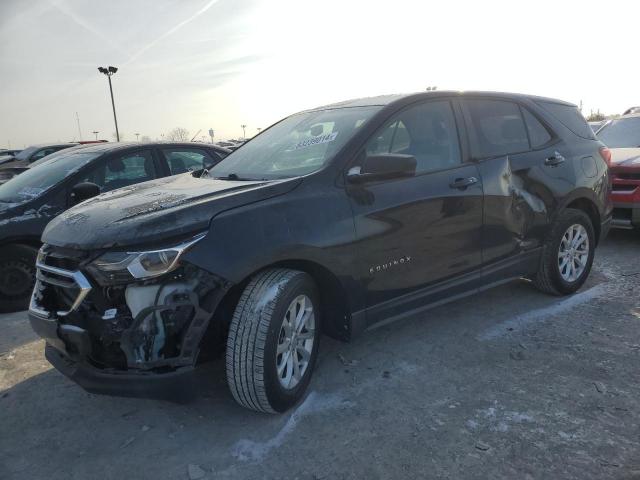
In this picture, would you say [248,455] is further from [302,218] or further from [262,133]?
[262,133]

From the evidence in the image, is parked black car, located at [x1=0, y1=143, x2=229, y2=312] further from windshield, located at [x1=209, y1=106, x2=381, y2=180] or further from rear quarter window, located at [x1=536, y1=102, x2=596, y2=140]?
rear quarter window, located at [x1=536, y1=102, x2=596, y2=140]

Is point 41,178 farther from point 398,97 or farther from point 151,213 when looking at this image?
point 398,97

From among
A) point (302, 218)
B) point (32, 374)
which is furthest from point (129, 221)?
point (32, 374)

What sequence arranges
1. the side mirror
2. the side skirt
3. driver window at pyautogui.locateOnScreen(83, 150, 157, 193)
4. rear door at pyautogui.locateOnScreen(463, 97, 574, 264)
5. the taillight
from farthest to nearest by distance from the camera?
driver window at pyautogui.locateOnScreen(83, 150, 157, 193), the taillight, rear door at pyautogui.locateOnScreen(463, 97, 574, 264), the side skirt, the side mirror

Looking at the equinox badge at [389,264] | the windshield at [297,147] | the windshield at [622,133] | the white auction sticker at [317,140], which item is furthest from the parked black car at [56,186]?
the windshield at [622,133]

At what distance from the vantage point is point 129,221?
8.28 ft

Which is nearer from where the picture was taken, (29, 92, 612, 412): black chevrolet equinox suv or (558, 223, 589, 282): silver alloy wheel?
(29, 92, 612, 412): black chevrolet equinox suv

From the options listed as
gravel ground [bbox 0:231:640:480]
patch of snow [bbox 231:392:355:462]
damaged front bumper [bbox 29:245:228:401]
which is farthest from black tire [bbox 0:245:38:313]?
patch of snow [bbox 231:392:355:462]

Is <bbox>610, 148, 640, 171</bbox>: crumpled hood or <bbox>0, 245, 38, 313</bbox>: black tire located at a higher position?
<bbox>610, 148, 640, 171</bbox>: crumpled hood

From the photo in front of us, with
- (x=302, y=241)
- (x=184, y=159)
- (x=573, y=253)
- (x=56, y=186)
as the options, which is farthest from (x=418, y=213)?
(x=56, y=186)

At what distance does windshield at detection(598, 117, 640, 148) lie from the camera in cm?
751

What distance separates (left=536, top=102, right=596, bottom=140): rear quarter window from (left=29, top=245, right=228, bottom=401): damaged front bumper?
3639 millimetres

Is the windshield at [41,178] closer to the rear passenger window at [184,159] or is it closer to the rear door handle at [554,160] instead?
the rear passenger window at [184,159]

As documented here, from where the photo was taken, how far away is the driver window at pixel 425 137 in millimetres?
3381
